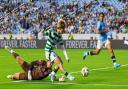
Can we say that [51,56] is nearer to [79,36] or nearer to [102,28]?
[102,28]

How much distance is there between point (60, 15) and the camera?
51.2 metres

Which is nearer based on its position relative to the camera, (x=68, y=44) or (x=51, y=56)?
(x=51, y=56)

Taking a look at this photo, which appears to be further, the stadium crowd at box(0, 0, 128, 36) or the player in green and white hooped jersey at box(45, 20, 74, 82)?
the stadium crowd at box(0, 0, 128, 36)

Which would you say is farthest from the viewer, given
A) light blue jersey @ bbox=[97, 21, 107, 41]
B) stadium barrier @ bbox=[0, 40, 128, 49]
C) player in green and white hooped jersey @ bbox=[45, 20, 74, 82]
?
stadium barrier @ bbox=[0, 40, 128, 49]

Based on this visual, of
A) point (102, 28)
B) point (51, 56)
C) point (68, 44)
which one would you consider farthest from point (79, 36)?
point (51, 56)

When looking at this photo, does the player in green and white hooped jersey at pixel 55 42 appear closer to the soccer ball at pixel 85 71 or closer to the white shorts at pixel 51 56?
the white shorts at pixel 51 56

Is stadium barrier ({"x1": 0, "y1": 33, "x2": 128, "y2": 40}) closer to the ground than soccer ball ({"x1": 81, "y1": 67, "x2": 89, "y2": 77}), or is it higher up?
higher up

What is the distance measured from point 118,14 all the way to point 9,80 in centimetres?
3185

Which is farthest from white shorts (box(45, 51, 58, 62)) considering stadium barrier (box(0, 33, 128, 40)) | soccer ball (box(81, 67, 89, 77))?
stadium barrier (box(0, 33, 128, 40))

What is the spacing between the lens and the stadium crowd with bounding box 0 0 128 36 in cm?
4871

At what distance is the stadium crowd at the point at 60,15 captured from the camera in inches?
1918

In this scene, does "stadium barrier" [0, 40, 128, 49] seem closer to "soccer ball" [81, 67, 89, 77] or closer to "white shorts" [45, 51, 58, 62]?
"soccer ball" [81, 67, 89, 77]

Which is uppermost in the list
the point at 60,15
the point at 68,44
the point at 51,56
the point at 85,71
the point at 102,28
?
the point at 60,15

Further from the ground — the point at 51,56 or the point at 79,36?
the point at 79,36
